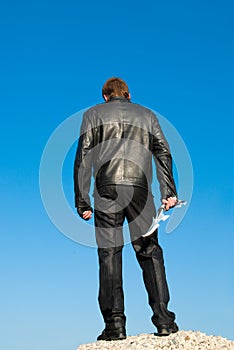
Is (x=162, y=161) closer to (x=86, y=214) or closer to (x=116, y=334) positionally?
(x=86, y=214)

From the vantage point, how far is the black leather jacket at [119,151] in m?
9.21

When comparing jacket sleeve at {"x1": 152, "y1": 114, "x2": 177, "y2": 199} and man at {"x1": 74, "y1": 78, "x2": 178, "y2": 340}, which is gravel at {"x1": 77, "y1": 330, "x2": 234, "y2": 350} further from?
jacket sleeve at {"x1": 152, "y1": 114, "x2": 177, "y2": 199}

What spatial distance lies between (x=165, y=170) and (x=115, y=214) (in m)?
1.06

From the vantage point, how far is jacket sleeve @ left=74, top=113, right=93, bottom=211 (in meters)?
9.20

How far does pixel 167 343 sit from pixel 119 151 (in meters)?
2.81

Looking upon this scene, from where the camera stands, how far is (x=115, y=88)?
31.9 feet

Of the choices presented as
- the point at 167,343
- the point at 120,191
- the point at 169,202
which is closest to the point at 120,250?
the point at 120,191

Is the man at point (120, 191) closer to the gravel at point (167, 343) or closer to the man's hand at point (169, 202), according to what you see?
the man's hand at point (169, 202)

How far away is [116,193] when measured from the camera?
29.9ft

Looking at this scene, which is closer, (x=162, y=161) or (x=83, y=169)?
(x=83, y=169)

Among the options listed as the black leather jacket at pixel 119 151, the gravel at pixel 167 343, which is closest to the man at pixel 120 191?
the black leather jacket at pixel 119 151

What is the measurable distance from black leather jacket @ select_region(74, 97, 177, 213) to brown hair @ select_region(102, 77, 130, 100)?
0.16 m

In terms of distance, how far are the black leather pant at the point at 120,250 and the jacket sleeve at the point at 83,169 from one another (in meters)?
0.20

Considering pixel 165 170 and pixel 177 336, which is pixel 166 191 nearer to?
pixel 165 170
